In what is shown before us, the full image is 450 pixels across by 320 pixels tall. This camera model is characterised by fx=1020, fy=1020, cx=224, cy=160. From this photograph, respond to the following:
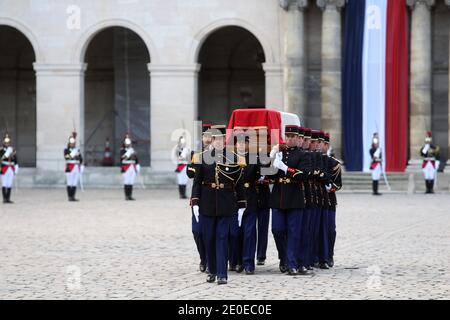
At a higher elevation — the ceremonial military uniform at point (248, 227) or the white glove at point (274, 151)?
the white glove at point (274, 151)

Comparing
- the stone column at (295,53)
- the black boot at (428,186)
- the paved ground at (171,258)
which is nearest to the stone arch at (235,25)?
the stone column at (295,53)

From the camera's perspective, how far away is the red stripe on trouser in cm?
3234

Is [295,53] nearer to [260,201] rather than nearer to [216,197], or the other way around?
[260,201]

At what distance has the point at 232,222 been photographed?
41.2 feet

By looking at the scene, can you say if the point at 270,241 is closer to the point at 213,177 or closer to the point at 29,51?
the point at 213,177

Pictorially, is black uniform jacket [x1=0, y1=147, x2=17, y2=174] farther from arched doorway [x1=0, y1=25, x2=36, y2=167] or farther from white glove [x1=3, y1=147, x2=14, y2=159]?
arched doorway [x1=0, y1=25, x2=36, y2=167]

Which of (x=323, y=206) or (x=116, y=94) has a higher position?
(x=116, y=94)

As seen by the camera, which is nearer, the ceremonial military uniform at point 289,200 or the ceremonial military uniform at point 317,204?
the ceremonial military uniform at point 289,200

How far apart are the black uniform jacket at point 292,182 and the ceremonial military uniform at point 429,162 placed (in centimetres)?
1836

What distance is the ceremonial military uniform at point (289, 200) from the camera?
13172 mm

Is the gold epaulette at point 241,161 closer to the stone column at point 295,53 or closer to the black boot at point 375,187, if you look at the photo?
the black boot at point 375,187

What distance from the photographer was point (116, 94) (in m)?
39.7

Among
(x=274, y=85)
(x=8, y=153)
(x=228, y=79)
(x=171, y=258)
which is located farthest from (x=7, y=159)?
(x=171, y=258)

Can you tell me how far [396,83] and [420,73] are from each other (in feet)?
2.99
